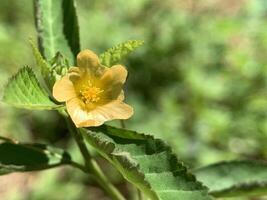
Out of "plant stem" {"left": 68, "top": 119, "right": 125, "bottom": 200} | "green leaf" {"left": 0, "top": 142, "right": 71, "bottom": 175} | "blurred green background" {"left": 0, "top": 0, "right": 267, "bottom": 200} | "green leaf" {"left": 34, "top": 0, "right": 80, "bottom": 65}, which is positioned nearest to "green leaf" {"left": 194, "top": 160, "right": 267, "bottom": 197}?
"plant stem" {"left": 68, "top": 119, "right": 125, "bottom": 200}

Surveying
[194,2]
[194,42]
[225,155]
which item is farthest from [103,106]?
[194,2]

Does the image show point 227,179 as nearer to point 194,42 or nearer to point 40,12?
point 40,12

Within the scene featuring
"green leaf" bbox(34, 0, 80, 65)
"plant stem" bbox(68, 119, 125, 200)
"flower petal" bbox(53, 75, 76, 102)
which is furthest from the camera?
"green leaf" bbox(34, 0, 80, 65)

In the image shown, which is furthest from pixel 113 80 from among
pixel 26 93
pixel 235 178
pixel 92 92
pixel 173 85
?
pixel 173 85

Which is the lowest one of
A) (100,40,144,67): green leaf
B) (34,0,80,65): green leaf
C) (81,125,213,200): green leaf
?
(81,125,213,200): green leaf

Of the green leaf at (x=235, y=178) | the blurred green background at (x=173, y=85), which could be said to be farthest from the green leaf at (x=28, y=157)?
the blurred green background at (x=173, y=85)

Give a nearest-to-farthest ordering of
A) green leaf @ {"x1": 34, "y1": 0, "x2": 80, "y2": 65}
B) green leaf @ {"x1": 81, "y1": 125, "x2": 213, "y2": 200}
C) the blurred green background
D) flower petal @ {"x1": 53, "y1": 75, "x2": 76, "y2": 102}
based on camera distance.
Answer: green leaf @ {"x1": 81, "y1": 125, "x2": 213, "y2": 200}, flower petal @ {"x1": 53, "y1": 75, "x2": 76, "y2": 102}, green leaf @ {"x1": 34, "y1": 0, "x2": 80, "y2": 65}, the blurred green background

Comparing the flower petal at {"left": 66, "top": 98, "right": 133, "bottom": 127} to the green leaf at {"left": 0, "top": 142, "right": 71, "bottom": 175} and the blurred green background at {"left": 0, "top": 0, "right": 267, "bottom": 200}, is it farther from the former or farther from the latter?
the blurred green background at {"left": 0, "top": 0, "right": 267, "bottom": 200}

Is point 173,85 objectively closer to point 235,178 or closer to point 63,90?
point 235,178
